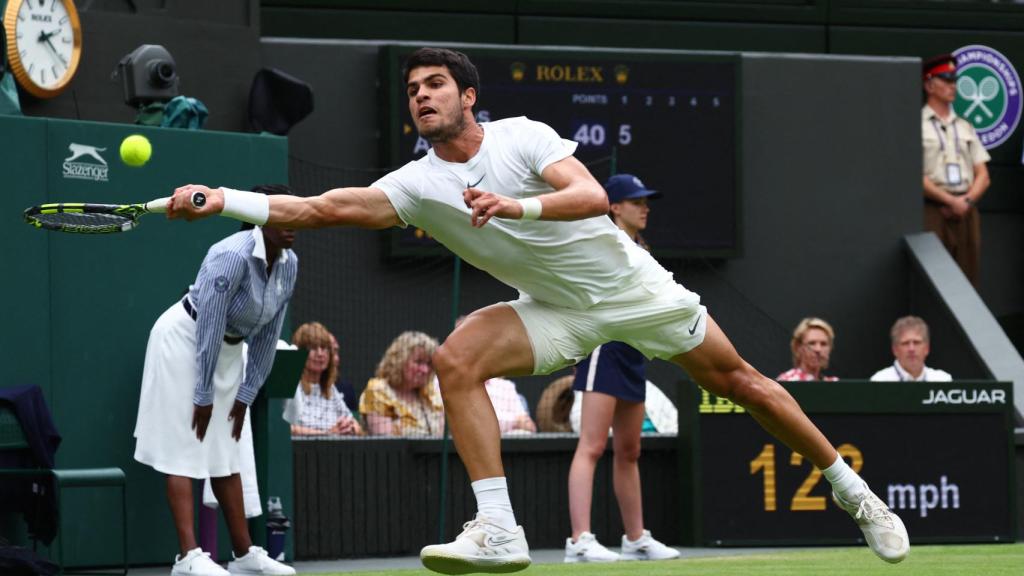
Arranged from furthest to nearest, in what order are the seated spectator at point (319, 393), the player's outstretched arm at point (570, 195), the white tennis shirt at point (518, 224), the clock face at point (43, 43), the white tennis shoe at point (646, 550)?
1. the clock face at point (43, 43)
2. the seated spectator at point (319, 393)
3. the white tennis shoe at point (646, 550)
4. the white tennis shirt at point (518, 224)
5. the player's outstretched arm at point (570, 195)

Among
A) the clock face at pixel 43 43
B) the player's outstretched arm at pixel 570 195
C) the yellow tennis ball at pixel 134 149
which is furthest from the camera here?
the clock face at pixel 43 43

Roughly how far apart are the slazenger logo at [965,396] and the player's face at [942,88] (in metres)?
3.90

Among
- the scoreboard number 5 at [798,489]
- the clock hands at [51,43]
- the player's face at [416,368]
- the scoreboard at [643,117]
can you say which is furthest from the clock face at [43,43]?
the scoreboard number 5 at [798,489]

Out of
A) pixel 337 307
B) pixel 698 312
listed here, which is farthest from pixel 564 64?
pixel 698 312

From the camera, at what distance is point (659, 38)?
15.4 meters

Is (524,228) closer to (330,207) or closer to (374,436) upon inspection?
(330,207)

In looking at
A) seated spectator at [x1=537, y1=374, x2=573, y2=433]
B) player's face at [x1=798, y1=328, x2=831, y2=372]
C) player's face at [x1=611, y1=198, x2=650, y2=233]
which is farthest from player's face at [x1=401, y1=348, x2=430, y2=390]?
player's face at [x1=798, y1=328, x2=831, y2=372]

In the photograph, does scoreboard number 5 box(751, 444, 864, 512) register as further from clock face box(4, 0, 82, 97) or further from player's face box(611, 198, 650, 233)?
clock face box(4, 0, 82, 97)

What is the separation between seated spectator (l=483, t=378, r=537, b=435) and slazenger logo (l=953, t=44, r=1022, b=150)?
6.20 m

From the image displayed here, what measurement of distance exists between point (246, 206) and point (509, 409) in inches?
223

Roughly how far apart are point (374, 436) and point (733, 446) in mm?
2204

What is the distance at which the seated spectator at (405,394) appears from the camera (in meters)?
11.3

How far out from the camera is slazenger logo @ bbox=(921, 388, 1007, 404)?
11656 mm

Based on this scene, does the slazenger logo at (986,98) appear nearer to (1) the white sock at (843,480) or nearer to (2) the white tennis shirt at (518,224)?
(1) the white sock at (843,480)
